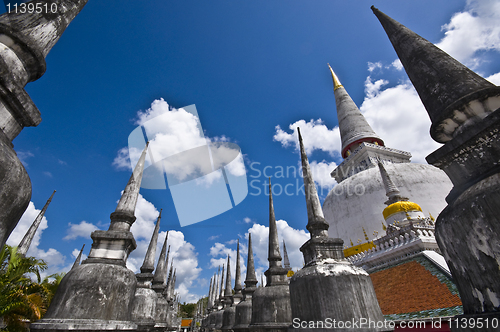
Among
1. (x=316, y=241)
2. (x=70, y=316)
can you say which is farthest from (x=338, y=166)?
(x=70, y=316)

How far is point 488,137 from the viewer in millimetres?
1976

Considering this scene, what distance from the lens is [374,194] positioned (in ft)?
70.2

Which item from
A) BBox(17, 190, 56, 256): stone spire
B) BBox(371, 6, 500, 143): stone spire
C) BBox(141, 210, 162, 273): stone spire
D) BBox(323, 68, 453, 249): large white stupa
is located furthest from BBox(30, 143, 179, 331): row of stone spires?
BBox(323, 68, 453, 249): large white stupa

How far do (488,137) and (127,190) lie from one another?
5.02m

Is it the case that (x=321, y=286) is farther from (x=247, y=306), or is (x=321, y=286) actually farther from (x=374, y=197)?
(x=374, y=197)

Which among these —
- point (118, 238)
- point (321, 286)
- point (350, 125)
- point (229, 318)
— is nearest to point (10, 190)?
point (118, 238)

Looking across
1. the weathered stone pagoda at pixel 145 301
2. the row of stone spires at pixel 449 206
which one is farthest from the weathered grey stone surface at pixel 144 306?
the row of stone spires at pixel 449 206

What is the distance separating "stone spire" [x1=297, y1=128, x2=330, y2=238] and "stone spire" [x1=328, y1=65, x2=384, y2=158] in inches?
1146

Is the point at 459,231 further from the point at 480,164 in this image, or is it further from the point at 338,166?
the point at 338,166

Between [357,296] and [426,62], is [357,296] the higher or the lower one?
the lower one

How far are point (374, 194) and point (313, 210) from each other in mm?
19579

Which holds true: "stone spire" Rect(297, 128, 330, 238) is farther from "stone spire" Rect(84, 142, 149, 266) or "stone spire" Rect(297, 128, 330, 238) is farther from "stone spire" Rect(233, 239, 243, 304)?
"stone spire" Rect(233, 239, 243, 304)

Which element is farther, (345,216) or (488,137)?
(345,216)

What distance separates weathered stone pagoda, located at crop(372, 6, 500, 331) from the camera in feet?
5.58
